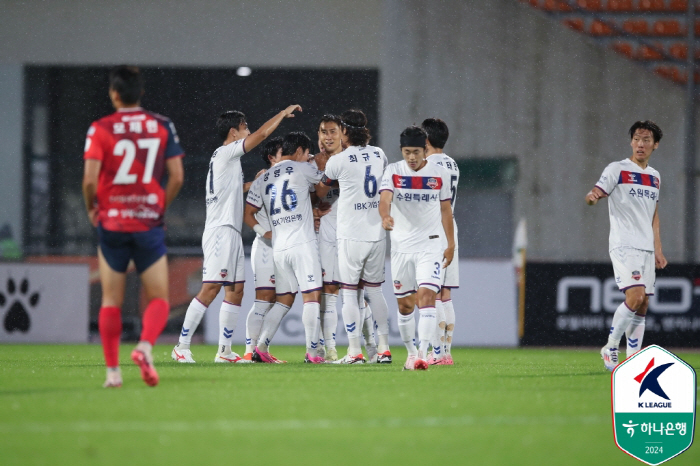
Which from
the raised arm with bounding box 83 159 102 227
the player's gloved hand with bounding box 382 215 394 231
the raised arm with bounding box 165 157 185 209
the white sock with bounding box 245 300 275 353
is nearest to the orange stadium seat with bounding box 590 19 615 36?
the white sock with bounding box 245 300 275 353

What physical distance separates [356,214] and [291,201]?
661 mm

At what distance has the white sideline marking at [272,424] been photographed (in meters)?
4.28

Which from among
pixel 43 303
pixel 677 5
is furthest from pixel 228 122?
pixel 677 5

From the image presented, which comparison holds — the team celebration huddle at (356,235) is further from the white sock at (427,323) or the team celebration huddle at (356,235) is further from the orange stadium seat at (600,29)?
the orange stadium seat at (600,29)

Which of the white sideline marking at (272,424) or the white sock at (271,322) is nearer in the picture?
the white sideline marking at (272,424)

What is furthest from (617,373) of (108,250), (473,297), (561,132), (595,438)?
(561,132)

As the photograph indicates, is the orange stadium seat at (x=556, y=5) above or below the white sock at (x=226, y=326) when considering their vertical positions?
above

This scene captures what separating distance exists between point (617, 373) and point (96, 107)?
16.3 m

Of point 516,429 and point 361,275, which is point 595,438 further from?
point 361,275

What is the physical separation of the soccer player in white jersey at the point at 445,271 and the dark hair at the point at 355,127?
0.58 m

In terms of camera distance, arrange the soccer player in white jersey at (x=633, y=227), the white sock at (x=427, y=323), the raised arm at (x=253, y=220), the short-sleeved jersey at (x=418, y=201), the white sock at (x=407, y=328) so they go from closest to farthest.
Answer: the white sock at (x=427, y=323) < the short-sleeved jersey at (x=418, y=201) < the white sock at (x=407, y=328) < the soccer player in white jersey at (x=633, y=227) < the raised arm at (x=253, y=220)

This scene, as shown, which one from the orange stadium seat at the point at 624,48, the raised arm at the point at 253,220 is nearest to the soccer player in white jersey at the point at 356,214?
the raised arm at the point at 253,220

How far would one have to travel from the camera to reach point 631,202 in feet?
27.1

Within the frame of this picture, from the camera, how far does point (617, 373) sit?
5070mm
